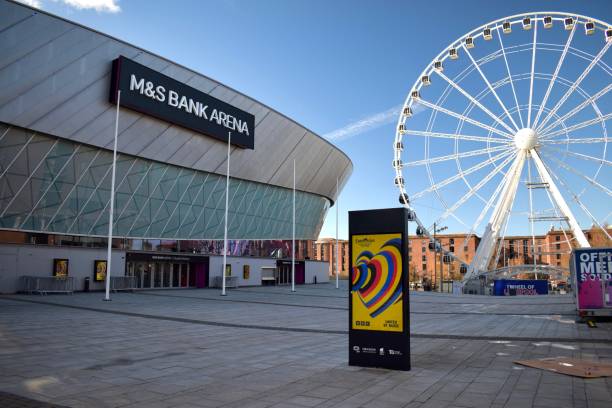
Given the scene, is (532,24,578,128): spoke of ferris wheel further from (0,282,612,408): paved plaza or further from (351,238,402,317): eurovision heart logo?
(351,238,402,317): eurovision heart logo

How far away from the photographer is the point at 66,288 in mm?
29188

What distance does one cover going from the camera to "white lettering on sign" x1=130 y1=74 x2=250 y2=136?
32406 millimetres

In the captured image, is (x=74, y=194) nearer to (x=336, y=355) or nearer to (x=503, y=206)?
(x=336, y=355)

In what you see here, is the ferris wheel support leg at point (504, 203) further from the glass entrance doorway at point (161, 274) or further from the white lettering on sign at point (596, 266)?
the glass entrance doorway at point (161, 274)

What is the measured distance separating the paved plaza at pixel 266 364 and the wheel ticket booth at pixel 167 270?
57.9ft

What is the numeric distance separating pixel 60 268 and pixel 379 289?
26106mm

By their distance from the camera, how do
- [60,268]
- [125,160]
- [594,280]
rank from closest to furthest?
[594,280], [60,268], [125,160]

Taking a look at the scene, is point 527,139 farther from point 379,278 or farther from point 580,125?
A: point 379,278

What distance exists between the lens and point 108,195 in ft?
108

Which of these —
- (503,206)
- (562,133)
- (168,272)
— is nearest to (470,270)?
(503,206)

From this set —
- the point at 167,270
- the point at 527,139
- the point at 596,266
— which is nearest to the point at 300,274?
the point at 167,270

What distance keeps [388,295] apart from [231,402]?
378 centimetres

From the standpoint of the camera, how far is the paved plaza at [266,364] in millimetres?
7051

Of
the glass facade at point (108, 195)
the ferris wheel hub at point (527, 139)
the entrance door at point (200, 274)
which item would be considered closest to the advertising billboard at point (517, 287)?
the ferris wheel hub at point (527, 139)
